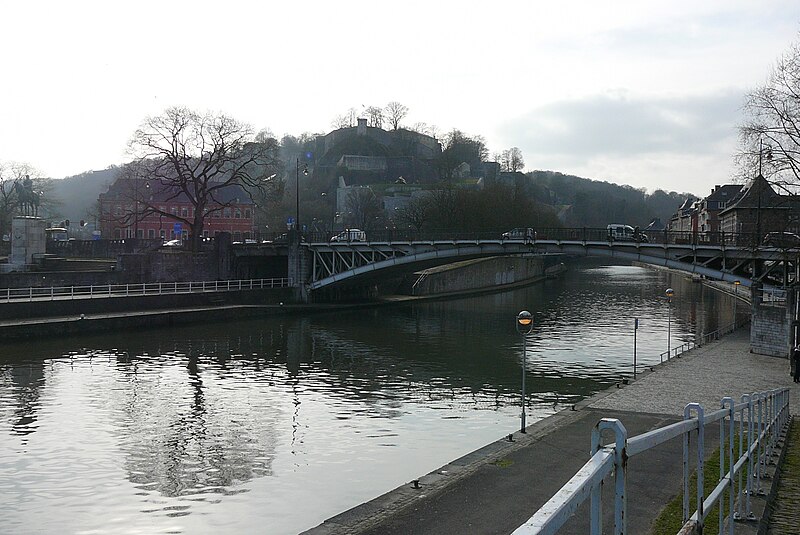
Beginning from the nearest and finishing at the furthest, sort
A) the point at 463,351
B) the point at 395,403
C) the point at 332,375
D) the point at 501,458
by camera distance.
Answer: the point at 501,458 < the point at 395,403 < the point at 332,375 < the point at 463,351

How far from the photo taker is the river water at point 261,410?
45.7 ft

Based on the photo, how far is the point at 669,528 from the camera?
866cm

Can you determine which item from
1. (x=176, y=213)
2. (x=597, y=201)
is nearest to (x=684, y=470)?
(x=176, y=213)

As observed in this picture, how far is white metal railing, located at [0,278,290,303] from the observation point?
131 feet

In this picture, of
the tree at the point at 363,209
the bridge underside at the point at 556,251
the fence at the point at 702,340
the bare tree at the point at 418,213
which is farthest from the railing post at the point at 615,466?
the tree at the point at 363,209

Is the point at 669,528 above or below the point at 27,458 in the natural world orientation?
above

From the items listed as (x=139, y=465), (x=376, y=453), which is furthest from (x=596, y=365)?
(x=139, y=465)

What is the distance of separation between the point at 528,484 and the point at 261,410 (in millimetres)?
11820

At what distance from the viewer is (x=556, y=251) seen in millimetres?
43938

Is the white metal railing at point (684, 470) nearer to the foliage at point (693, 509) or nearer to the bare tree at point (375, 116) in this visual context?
the foliage at point (693, 509)

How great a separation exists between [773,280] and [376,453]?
3202 centimetres

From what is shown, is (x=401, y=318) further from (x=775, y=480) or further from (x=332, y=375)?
(x=775, y=480)

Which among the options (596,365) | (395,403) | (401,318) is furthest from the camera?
(401,318)

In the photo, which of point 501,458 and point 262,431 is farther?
point 262,431
